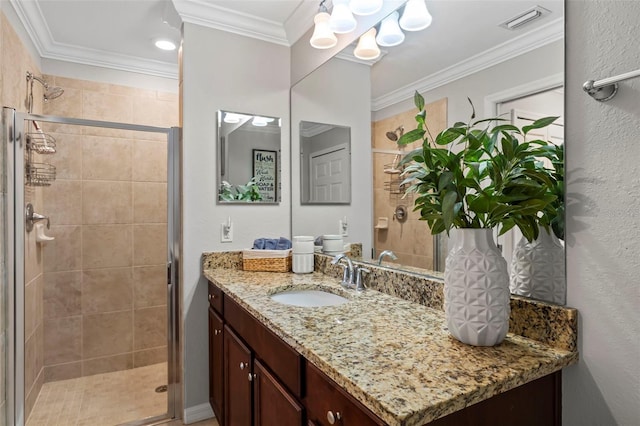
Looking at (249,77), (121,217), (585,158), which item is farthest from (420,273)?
(121,217)

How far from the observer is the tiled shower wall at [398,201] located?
147cm

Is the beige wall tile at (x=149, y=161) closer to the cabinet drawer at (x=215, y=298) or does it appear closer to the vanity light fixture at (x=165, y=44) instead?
the vanity light fixture at (x=165, y=44)

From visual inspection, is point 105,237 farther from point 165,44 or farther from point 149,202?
point 165,44

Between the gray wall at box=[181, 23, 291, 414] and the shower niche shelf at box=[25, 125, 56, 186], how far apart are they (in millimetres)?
894

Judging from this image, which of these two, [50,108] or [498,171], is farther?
[50,108]

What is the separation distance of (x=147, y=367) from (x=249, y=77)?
2280 millimetres

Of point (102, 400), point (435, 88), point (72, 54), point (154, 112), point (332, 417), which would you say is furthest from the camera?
point (154, 112)

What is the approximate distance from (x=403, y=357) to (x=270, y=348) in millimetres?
540

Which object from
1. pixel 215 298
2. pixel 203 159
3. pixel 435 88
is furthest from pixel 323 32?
pixel 215 298

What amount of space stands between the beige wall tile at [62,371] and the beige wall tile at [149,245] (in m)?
0.80

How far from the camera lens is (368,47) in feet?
6.07

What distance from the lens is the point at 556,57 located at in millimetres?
1054

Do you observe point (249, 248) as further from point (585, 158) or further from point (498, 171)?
point (585, 158)

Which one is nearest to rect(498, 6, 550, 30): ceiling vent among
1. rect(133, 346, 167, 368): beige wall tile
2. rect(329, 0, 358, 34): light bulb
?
rect(329, 0, 358, 34): light bulb
